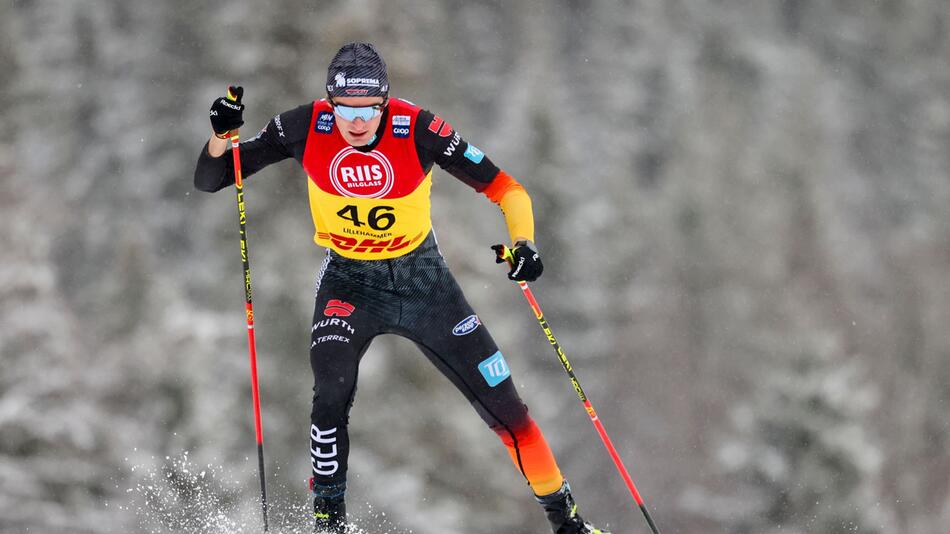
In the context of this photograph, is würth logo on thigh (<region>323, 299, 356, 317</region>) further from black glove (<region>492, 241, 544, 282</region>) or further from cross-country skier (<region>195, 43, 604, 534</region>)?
black glove (<region>492, 241, 544, 282</region>)

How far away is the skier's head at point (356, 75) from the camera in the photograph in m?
3.97

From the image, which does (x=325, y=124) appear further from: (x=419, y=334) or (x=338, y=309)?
(x=419, y=334)

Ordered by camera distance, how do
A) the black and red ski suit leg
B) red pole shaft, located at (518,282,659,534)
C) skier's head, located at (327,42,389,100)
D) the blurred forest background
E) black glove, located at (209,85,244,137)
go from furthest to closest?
the blurred forest background < red pole shaft, located at (518,282,659,534) < the black and red ski suit leg < black glove, located at (209,85,244,137) < skier's head, located at (327,42,389,100)

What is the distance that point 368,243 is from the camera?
4.37 metres

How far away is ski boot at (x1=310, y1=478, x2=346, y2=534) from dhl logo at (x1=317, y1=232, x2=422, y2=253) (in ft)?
3.42

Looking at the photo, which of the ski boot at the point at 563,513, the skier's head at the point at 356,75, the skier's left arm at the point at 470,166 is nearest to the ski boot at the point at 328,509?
the ski boot at the point at 563,513

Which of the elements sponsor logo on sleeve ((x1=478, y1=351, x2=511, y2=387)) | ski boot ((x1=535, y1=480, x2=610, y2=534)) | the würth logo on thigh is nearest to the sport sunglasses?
the würth logo on thigh

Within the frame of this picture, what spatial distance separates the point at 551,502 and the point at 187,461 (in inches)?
159

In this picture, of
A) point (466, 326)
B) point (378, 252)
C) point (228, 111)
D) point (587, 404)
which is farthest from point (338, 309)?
point (587, 404)

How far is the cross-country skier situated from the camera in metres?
4.12

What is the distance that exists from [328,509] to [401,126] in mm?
1678

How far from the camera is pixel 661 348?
25.5ft

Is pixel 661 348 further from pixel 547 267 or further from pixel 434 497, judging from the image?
pixel 434 497

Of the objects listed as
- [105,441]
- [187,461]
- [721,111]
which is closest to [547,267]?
[721,111]
